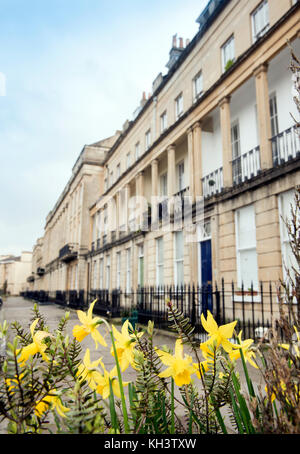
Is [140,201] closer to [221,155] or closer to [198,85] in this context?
[221,155]

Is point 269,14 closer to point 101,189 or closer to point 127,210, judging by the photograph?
point 127,210

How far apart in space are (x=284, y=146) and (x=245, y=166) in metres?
1.97

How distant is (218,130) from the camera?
13.9 m

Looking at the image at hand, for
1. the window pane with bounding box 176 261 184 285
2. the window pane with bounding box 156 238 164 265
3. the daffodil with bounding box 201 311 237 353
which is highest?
the window pane with bounding box 156 238 164 265

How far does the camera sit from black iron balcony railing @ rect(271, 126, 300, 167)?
898 centimetres

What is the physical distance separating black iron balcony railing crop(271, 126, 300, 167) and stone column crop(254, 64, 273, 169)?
11.7 inches

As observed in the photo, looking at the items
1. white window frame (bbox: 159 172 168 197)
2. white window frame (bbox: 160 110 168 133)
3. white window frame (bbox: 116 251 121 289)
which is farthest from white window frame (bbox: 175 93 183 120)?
white window frame (bbox: 116 251 121 289)

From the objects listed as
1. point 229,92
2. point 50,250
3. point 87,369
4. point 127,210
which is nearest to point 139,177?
point 127,210

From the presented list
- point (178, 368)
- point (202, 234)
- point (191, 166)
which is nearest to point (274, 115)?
point (191, 166)

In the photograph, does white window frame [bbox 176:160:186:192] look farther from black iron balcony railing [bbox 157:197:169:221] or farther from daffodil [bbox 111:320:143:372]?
daffodil [bbox 111:320:143:372]

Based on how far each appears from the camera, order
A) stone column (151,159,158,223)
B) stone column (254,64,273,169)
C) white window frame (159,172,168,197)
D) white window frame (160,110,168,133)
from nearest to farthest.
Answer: stone column (254,64,273,169) → stone column (151,159,158,223) → white window frame (160,110,168,133) → white window frame (159,172,168,197)

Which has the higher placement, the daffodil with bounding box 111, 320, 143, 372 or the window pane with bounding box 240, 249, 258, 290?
the window pane with bounding box 240, 249, 258, 290

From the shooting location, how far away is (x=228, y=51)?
12.1 m

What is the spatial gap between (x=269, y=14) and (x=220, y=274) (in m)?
8.44
